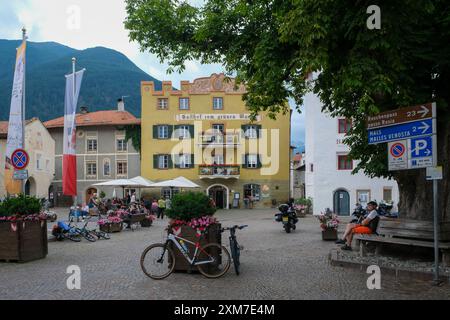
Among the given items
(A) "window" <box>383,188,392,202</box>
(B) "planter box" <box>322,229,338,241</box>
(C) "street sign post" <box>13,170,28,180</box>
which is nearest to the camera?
(C) "street sign post" <box>13,170,28,180</box>

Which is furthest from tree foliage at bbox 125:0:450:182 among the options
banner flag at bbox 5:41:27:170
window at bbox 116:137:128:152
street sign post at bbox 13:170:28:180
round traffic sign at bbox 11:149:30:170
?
window at bbox 116:137:128:152

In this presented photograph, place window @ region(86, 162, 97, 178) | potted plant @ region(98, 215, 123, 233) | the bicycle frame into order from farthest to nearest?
window @ region(86, 162, 97, 178), potted plant @ region(98, 215, 123, 233), the bicycle frame

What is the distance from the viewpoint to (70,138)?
2088 cm

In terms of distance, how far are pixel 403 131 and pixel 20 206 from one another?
856 centimetres

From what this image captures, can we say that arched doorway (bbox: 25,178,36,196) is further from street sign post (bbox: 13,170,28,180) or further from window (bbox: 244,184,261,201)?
street sign post (bbox: 13,170,28,180)

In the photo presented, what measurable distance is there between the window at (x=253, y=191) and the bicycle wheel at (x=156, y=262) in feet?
123

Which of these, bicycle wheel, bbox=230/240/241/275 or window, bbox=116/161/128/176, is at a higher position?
window, bbox=116/161/128/176

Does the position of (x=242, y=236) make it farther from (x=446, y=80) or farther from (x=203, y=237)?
(x=446, y=80)

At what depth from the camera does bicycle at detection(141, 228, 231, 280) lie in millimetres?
8883

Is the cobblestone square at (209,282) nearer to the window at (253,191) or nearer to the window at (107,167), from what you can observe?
the window at (253,191)

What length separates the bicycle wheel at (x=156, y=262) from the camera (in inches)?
349

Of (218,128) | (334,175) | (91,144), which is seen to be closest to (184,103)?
(218,128)

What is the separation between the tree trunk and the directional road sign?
161cm
